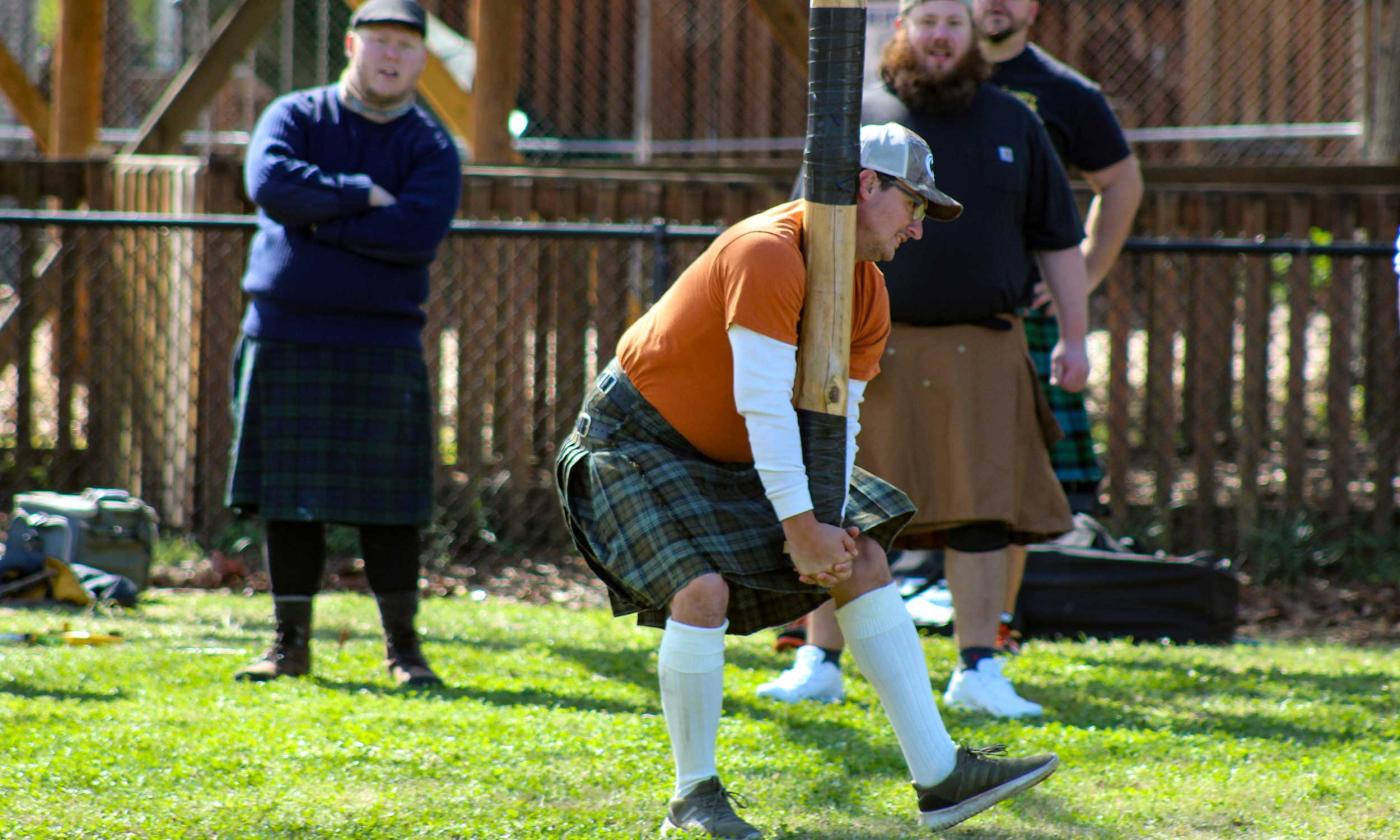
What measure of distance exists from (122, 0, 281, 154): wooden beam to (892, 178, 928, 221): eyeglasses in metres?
5.74

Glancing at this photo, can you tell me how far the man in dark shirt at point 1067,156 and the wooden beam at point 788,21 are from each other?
266 centimetres

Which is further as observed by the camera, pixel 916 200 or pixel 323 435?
pixel 323 435

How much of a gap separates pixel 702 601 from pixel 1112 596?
9.67 feet

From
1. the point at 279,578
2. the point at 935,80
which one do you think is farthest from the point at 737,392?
the point at 279,578

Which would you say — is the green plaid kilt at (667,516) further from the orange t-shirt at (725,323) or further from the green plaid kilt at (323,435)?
the green plaid kilt at (323,435)

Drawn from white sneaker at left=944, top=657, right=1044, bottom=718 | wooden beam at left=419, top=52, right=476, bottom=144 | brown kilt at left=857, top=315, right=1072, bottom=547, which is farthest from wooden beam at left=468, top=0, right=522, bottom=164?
white sneaker at left=944, top=657, right=1044, bottom=718

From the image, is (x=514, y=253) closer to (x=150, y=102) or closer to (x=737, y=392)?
(x=737, y=392)

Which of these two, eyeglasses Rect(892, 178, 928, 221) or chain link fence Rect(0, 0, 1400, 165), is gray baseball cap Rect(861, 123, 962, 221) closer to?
eyeglasses Rect(892, 178, 928, 221)

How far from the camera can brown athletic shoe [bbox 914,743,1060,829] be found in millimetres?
3191

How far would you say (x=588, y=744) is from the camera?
3965mm

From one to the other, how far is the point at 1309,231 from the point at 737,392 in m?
4.78

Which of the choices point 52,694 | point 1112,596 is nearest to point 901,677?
point 52,694

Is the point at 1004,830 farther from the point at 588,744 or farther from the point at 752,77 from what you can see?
the point at 752,77

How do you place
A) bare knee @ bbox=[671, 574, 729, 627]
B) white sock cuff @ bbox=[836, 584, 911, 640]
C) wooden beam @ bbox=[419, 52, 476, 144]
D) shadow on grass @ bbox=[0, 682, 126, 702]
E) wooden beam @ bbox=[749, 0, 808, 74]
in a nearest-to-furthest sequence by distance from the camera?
bare knee @ bbox=[671, 574, 729, 627]
white sock cuff @ bbox=[836, 584, 911, 640]
shadow on grass @ bbox=[0, 682, 126, 702]
wooden beam @ bbox=[749, 0, 808, 74]
wooden beam @ bbox=[419, 52, 476, 144]
